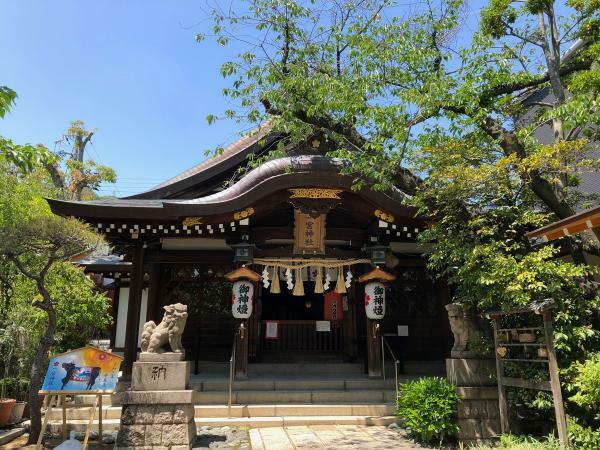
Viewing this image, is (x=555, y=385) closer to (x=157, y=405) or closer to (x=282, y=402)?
(x=282, y=402)

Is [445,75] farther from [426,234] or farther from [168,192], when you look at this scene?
[168,192]

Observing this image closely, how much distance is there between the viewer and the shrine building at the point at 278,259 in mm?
9523

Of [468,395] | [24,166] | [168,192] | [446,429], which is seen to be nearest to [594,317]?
[468,395]

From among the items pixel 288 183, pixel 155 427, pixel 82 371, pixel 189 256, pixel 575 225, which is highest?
pixel 288 183

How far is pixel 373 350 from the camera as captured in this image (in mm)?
9844

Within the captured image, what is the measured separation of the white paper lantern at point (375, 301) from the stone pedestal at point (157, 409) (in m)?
4.74

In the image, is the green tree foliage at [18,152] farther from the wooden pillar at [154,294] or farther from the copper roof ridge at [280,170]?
the wooden pillar at [154,294]

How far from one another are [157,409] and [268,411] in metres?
2.54

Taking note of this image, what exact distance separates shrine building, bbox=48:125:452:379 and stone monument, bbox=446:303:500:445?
2757 millimetres

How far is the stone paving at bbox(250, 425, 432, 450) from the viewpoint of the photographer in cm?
648

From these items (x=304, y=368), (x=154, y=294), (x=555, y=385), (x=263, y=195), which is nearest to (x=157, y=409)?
(x=154, y=294)

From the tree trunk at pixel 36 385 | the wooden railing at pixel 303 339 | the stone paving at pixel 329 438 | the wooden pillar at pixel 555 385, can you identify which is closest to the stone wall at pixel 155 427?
the stone paving at pixel 329 438

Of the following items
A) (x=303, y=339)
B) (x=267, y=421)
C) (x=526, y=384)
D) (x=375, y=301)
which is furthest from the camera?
(x=303, y=339)

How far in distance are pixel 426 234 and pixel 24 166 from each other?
6.36m
